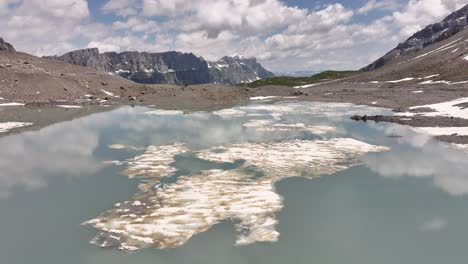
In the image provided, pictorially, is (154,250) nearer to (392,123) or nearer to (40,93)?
(392,123)

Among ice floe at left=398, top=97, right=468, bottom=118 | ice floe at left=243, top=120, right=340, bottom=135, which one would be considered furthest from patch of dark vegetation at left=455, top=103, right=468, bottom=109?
ice floe at left=243, top=120, right=340, bottom=135

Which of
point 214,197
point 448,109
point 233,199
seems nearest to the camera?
point 233,199

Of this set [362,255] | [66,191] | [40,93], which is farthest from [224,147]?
[40,93]

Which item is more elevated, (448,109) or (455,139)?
(448,109)

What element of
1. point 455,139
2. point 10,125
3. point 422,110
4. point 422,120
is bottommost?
point 455,139

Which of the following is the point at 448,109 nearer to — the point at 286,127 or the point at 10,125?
the point at 286,127

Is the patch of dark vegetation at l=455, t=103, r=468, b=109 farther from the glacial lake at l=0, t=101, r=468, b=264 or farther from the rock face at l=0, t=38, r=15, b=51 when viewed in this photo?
the rock face at l=0, t=38, r=15, b=51

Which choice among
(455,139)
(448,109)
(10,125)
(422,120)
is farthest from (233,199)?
(448,109)

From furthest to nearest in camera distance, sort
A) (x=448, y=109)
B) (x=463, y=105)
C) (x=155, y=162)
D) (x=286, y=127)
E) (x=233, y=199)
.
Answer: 1. (x=448, y=109)
2. (x=463, y=105)
3. (x=286, y=127)
4. (x=155, y=162)
5. (x=233, y=199)

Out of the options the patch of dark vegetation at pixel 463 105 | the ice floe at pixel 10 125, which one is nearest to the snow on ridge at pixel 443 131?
the patch of dark vegetation at pixel 463 105
